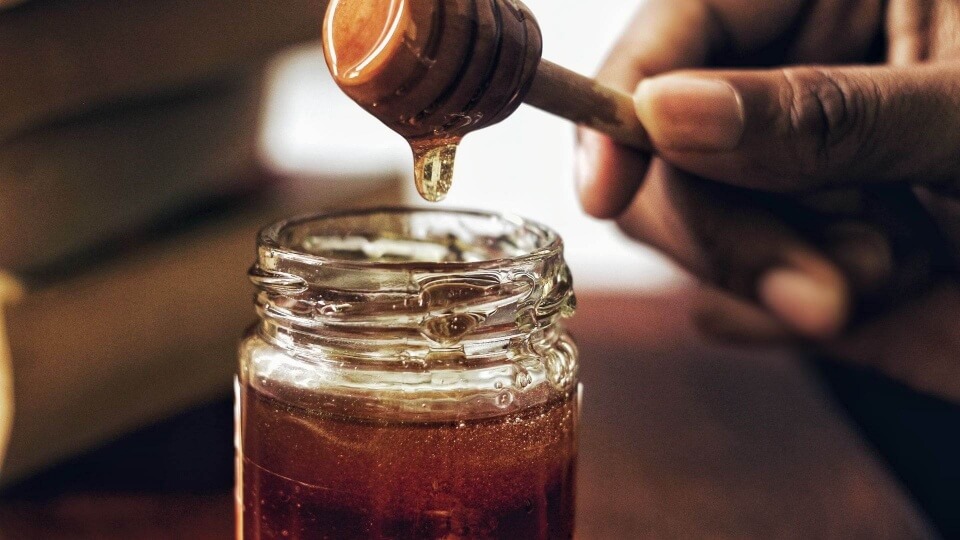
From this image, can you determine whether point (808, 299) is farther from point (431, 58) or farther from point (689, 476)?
point (431, 58)

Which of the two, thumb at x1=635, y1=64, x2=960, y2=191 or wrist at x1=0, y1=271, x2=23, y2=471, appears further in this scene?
wrist at x1=0, y1=271, x2=23, y2=471

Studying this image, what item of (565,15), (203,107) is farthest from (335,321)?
(565,15)

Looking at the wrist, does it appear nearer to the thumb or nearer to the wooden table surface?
the wooden table surface

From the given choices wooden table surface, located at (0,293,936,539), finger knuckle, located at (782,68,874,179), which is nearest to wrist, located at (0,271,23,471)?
wooden table surface, located at (0,293,936,539)

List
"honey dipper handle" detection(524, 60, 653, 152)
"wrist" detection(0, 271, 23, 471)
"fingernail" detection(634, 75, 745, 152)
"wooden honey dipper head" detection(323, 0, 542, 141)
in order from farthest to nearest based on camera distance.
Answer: "wrist" detection(0, 271, 23, 471) < "fingernail" detection(634, 75, 745, 152) < "honey dipper handle" detection(524, 60, 653, 152) < "wooden honey dipper head" detection(323, 0, 542, 141)

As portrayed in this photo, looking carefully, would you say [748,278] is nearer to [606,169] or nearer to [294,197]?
[606,169]

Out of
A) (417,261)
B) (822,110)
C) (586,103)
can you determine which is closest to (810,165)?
(822,110)
